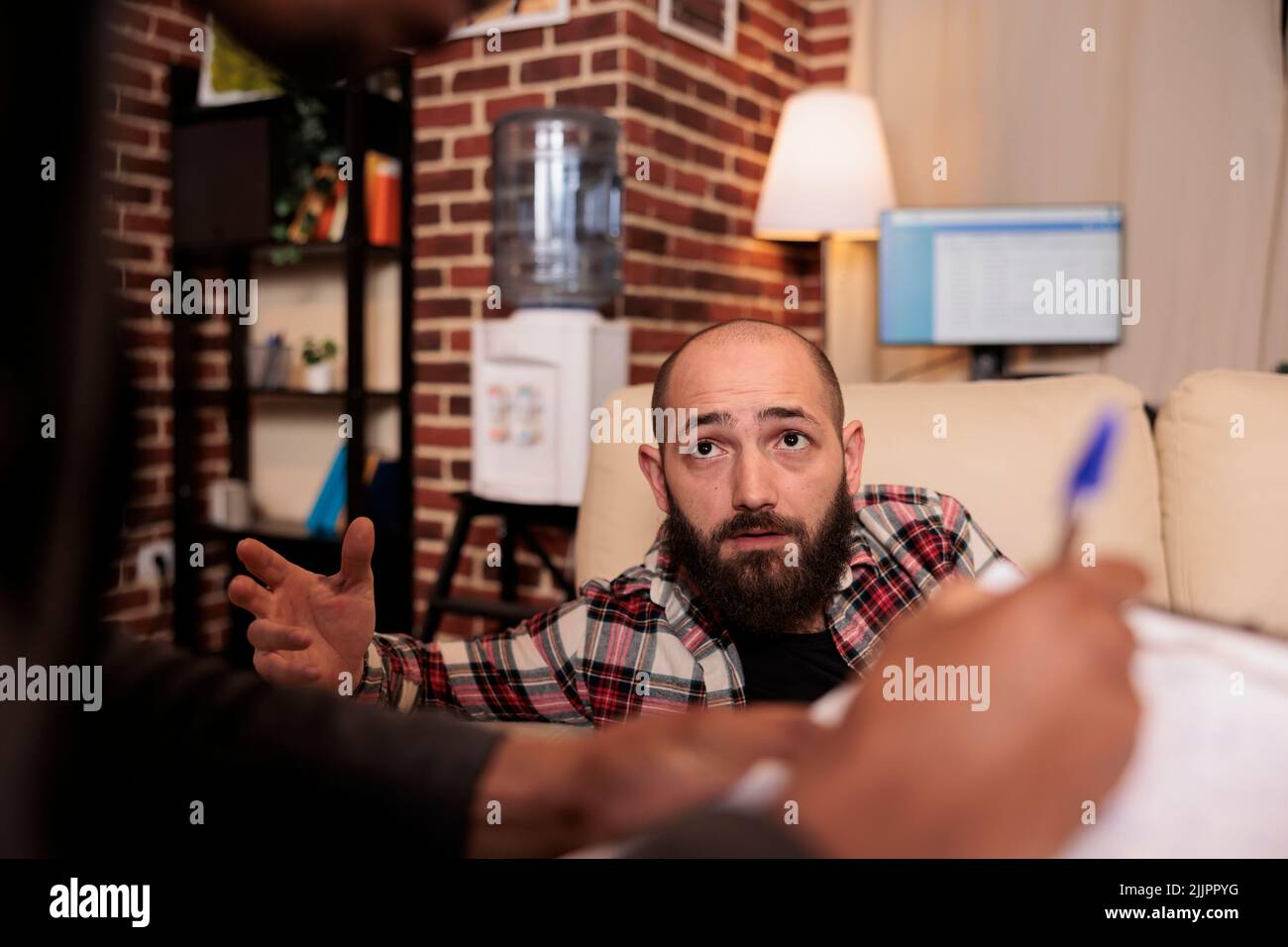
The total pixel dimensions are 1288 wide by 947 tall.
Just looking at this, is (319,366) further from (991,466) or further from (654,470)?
(991,466)

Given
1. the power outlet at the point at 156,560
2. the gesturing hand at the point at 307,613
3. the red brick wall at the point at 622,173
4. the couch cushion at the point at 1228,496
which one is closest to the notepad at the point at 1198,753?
the gesturing hand at the point at 307,613

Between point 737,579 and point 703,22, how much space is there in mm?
2168

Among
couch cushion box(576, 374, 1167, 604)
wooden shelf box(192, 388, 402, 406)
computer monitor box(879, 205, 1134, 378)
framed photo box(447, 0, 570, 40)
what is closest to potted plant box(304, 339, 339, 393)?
wooden shelf box(192, 388, 402, 406)

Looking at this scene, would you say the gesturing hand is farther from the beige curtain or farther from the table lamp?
the beige curtain

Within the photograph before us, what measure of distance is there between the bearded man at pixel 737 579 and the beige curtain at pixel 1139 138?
2.05 metres

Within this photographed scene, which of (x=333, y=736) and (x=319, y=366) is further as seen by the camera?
(x=319, y=366)

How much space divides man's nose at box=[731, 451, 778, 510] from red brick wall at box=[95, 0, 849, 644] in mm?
1488

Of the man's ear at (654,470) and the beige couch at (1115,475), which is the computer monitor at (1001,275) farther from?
the man's ear at (654,470)

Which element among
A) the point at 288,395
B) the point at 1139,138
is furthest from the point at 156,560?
the point at 1139,138

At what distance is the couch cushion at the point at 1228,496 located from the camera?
1368 mm

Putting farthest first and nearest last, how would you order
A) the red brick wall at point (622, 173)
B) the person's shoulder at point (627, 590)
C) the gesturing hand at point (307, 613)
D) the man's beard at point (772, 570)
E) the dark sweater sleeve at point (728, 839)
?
1. the red brick wall at point (622, 173)
2. the person's shoulder at point (627, 590)
3. the man's beard at point (772, 570)
4. the gesturing hand at point (307, 613)
5. the dark sweater sleeve at point (728, 839)

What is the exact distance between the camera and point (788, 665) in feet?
4.22
